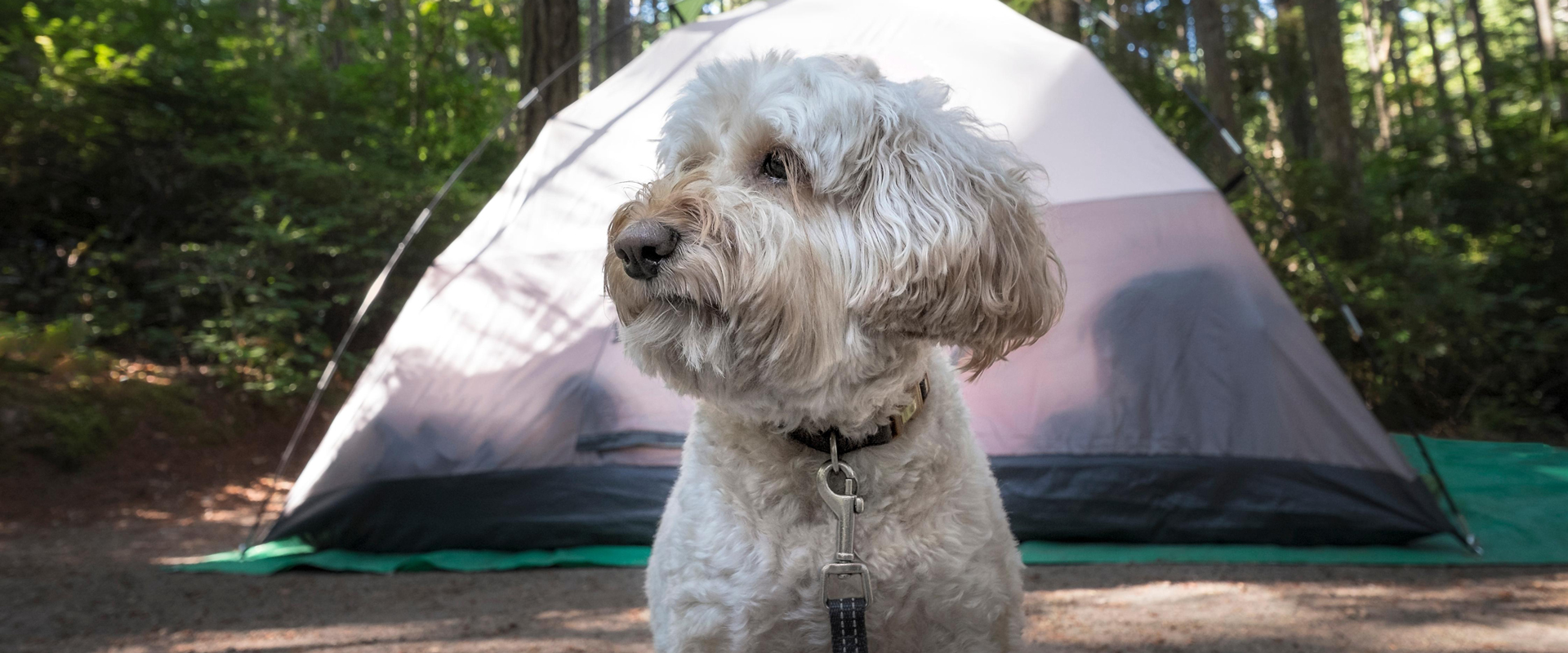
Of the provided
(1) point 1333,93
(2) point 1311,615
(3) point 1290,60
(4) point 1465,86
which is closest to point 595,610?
(2) point 1311,615

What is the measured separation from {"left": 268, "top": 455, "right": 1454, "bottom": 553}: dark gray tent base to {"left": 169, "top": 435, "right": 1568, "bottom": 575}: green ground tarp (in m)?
0.05

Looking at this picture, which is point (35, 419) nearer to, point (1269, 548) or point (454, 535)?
point (454, 535)

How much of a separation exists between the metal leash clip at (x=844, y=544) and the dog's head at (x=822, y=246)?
140mm

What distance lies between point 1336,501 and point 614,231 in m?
3.44

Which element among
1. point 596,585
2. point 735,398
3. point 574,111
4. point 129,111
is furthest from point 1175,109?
point 129,111

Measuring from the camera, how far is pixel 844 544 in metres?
1.42

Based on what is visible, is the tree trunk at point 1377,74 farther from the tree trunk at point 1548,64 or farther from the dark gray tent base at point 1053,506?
the dark gray tent base at point 1053,506

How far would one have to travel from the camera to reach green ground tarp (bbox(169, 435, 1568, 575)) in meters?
3.52

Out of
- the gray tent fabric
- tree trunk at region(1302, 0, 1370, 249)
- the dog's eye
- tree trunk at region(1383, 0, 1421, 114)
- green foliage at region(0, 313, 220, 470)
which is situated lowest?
green foliage at region(0, 313, 220, 470)

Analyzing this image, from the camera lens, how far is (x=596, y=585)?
142 inches

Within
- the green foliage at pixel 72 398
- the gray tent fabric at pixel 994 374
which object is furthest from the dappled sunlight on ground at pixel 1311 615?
the green foliage at pixel 72 398

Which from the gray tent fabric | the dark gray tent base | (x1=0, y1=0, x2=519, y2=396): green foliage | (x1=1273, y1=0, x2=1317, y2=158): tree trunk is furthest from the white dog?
(x1=1273, y1=0, x2=1317, y2=158): tree trunk

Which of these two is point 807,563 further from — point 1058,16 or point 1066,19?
point 1066,19

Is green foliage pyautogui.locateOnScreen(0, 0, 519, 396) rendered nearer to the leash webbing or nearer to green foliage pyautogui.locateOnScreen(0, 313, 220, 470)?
green foliage pyautogui.locateOnScreen(0, 313, 220, 470)
